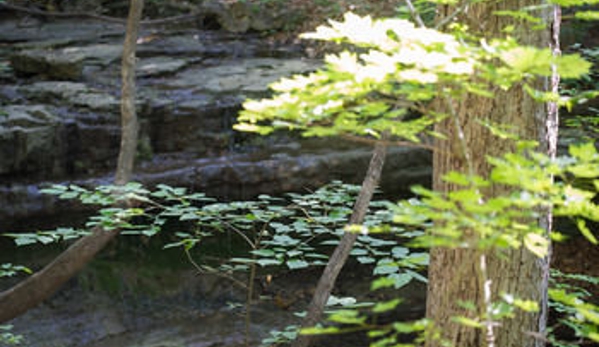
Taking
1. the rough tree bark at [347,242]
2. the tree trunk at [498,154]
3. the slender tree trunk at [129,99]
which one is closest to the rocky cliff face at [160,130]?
the slender tree trunk at [129,99]

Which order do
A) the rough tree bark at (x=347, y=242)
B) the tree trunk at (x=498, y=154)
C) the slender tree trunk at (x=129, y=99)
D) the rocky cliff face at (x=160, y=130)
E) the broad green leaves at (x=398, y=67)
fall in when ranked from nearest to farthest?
the broad green leaves at (x=398, y=67) → the tree trunk at (x=498, y=154) → the rough tree bark at (x=347, y=242) → the slender tree trunk at (x=129, y=99) → the rocky cliff face at (x=160, y=130)

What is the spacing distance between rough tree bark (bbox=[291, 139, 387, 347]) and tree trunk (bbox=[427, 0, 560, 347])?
75 cm

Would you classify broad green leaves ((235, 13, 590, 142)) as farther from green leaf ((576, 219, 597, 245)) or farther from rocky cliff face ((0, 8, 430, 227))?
rocky cliff face ((0, 8, 430, 227))

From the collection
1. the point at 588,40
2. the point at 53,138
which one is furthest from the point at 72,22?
the point at 588,40

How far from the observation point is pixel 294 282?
6.22 m

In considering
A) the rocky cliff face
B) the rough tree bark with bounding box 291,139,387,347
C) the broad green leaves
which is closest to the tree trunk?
the broad green leaves

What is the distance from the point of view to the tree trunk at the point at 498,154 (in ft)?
6.80

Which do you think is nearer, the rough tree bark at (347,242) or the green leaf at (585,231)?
the green leaf at (585,231)

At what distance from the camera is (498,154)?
2104 mm

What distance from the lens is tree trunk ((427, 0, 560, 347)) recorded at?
207cm

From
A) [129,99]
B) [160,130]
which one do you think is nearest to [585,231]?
[129,99]

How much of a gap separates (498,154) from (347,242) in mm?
1075

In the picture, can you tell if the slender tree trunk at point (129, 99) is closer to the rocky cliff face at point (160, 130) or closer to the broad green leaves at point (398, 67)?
the broad green leaves at point (398, 67)

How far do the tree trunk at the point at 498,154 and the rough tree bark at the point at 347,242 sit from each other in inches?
29.4
